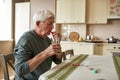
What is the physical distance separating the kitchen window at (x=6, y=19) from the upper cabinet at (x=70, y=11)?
1.85 metres

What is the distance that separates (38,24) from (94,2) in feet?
11.1

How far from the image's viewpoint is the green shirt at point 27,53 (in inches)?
61.9

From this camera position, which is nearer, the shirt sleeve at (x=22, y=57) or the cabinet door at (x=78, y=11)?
the shirt sleeve at (x=22, y=57)

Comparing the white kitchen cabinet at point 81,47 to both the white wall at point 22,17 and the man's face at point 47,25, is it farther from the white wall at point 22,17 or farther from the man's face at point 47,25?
the man's face at point 47,25

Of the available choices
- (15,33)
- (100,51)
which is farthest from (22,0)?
(100,51)

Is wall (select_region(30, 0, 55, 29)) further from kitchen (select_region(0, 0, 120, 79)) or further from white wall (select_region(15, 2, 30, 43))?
white wall (select_region(15, 2, 30, 43))

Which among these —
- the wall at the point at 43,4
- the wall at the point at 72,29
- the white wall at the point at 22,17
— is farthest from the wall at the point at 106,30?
the white wall at the point at 22,17

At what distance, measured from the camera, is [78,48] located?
4875 mm

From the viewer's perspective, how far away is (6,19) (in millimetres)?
6426

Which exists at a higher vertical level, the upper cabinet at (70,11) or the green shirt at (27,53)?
the upper cabinet at (70,11)

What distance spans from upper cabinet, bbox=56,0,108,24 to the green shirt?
3193mm

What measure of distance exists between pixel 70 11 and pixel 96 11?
66cm

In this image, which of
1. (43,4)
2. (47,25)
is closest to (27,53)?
(47,25)

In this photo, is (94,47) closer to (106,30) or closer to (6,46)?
(106,30)
